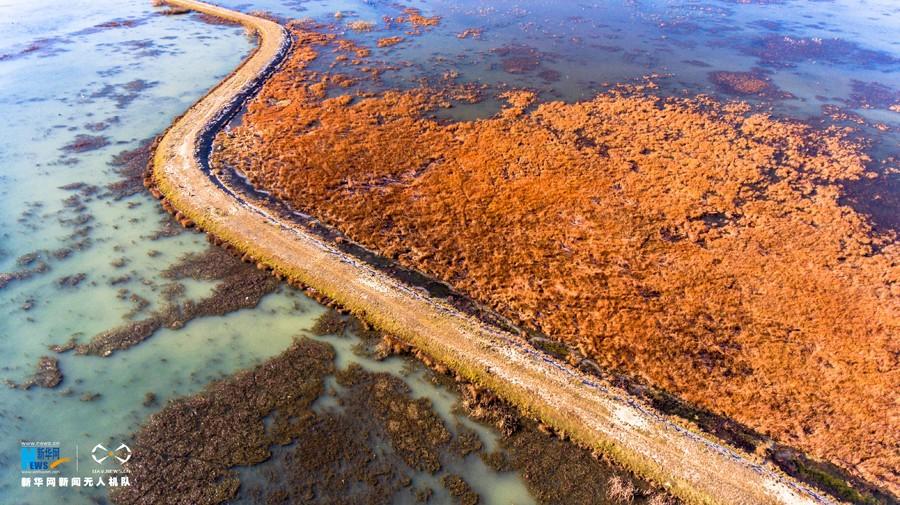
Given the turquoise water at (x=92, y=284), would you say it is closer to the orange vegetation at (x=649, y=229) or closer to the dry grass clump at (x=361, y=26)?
the orange vegetation at (x=649, y=229)

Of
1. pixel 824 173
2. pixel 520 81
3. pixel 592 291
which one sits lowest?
pixel 592 291

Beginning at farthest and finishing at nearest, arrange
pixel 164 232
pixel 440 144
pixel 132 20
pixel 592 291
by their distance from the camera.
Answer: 1. pixel 132 20
2. pixel 440 144
3. pixel 164 232
4. pixel 592 291

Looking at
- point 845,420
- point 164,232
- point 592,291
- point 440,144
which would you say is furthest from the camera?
point 440,144

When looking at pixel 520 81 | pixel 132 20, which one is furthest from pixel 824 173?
pixel 132 20

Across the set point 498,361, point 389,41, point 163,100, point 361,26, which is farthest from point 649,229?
point 361,26

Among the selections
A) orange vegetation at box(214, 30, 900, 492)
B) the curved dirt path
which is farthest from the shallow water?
orange vegetation at box(214, 30, 900, 492)

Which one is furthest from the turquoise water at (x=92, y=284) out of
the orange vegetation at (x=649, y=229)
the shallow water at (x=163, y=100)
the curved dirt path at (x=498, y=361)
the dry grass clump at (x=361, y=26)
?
the dry grass clump at (x=361, y=26)

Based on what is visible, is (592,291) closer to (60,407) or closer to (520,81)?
(60,407)
